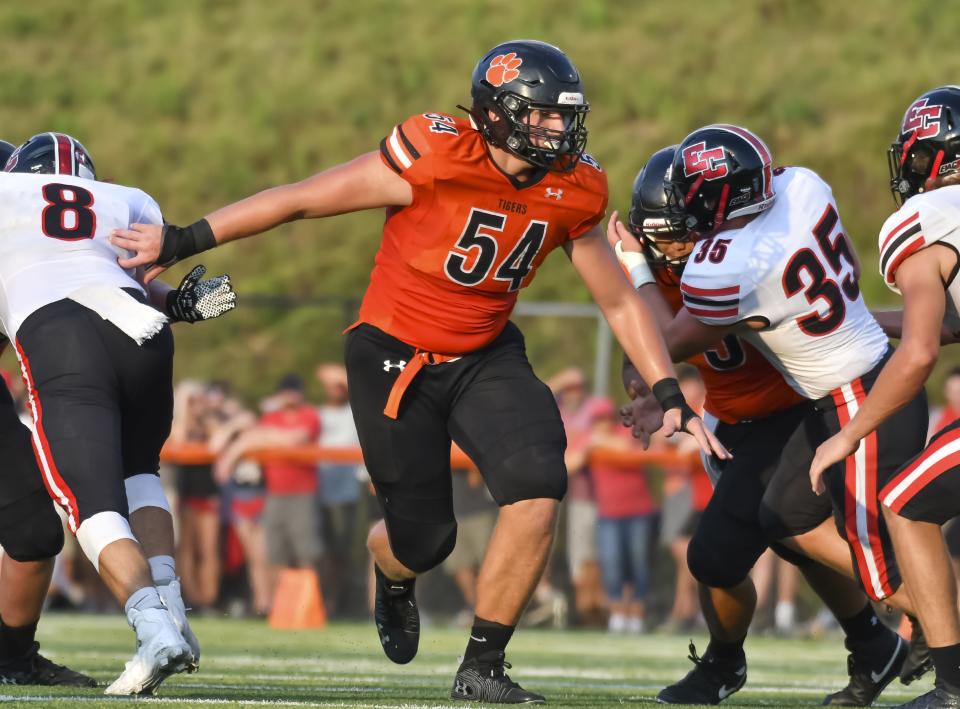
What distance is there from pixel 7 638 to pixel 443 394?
174 centimetres

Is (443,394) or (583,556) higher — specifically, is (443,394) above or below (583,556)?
above

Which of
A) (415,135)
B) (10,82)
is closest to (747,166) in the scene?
(415,135)

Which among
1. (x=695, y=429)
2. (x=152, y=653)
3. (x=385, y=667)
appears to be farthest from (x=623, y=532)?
(x=152, y=653)

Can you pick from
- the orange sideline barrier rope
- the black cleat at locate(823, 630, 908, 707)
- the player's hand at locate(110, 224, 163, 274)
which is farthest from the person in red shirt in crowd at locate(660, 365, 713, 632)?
the player's hand at locate(110, 224, 163, 274)

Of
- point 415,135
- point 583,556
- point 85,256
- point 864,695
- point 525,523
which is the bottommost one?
point 583,556

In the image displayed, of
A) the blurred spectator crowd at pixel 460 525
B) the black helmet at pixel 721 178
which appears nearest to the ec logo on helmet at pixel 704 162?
the black helmet at pixel 721 178

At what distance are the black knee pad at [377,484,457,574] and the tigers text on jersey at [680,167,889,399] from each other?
1.12m

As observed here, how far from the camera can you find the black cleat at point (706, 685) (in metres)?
5.42

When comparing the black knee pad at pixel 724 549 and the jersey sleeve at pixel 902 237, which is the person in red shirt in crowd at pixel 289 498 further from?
the jersey sleeve at pixel 902 237

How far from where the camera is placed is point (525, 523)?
188 inches

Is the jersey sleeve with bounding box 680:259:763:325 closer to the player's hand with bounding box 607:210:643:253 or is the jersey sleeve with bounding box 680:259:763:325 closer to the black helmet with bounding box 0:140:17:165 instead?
the player's hand with bounding box 607:210:643:253

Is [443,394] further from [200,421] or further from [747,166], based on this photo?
[200,421]

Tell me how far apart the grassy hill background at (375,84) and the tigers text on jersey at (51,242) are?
10.4m

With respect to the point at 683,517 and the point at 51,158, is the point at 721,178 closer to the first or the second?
the point at 51,158
